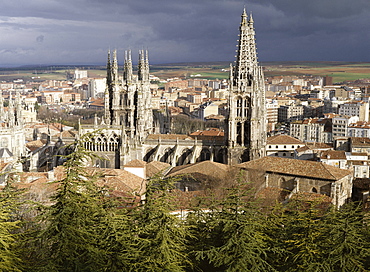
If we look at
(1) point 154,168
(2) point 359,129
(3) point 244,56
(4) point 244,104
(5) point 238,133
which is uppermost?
(3) point 244,56

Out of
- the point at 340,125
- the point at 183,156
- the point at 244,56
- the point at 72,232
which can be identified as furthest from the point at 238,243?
the point at 340,125

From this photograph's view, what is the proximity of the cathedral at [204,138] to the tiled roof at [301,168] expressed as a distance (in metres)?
10.6

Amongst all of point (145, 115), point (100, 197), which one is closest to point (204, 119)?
point (145, 115)

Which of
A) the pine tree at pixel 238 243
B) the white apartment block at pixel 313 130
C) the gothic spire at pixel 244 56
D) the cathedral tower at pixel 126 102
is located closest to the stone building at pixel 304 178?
the gothic spire at pixel 244 56

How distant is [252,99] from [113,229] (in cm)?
3614

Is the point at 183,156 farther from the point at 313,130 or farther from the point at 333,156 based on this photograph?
the point at 313,130

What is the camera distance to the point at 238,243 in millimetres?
15555

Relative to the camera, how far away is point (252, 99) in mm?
48719

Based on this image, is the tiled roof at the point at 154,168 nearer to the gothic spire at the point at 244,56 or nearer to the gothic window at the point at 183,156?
the gothic window at the point at 183,156

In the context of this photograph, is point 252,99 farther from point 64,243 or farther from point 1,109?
point 64,243

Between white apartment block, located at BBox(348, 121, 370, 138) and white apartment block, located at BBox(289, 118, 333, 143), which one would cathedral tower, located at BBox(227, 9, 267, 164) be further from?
white apartment block, located at BBox(289, 118, 333, 143)

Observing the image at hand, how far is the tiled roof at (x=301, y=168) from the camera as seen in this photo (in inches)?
1369

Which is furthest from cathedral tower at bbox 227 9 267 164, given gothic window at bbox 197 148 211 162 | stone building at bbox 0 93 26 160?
stone building at bbox 0 93 26 160

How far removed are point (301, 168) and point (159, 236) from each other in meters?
23.6
